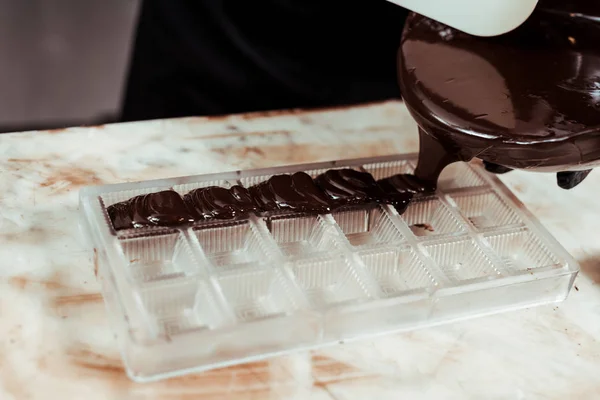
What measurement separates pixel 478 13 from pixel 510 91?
12 cm

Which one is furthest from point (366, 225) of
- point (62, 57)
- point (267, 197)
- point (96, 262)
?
point (62, 57)

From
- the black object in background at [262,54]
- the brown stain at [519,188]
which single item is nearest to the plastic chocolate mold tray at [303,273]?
the brown stain at [519,188]

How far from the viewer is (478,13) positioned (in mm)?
1107

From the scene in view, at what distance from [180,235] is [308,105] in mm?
720

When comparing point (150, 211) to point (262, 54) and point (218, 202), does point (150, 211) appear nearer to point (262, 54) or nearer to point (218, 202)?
point (218, 202)

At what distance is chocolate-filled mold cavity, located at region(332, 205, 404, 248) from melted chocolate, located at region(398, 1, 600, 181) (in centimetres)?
12

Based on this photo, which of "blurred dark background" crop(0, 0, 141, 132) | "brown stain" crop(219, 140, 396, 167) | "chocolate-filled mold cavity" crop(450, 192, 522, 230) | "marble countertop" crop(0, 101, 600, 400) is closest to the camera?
"marble countertop" crop(0, 101, 600, 400)

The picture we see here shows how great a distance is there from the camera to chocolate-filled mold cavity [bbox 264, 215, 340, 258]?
121 centimetres

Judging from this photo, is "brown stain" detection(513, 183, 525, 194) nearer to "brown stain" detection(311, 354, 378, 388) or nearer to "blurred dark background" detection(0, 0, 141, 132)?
"brown stain" detection(311, 354, 378, 388)

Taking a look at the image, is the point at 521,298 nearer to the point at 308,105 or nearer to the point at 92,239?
the point at 92,239

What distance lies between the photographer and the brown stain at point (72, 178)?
1340 millimetres

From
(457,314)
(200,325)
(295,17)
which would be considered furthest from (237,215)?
(295,17)

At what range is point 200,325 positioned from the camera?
107cm

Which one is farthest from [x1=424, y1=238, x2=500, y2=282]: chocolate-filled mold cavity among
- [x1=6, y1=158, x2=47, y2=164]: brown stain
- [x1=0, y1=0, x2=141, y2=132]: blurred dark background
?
[x1=0, y1=0, x2=141, y2=132]: blurred dark background
